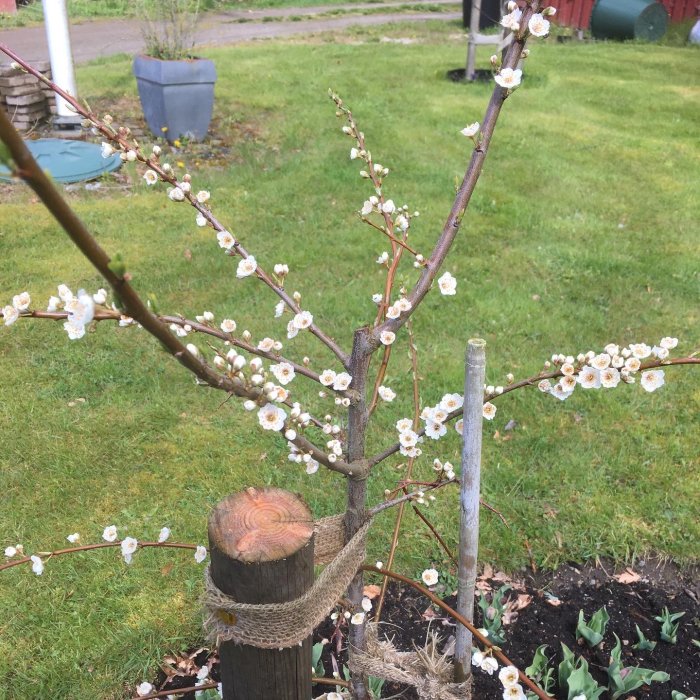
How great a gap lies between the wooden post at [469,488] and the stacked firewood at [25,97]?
245 inches

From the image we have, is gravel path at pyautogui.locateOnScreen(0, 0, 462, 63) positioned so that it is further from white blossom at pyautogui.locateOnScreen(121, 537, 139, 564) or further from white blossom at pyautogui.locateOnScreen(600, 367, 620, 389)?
white blossom at pyautogui.locateOnScreen(600, 367, 620, 389)

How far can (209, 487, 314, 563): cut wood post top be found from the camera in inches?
51.3

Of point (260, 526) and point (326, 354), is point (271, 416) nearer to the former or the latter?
point (260, 526)

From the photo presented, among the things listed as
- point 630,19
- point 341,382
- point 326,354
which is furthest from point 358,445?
point 630,19

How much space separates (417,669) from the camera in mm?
1800

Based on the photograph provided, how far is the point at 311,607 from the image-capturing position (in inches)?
55.1

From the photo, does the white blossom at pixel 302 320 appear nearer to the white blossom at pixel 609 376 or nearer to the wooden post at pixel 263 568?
the wooden post at pixel 263 568

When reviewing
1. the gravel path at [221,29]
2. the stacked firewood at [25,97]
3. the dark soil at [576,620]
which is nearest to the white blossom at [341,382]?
the dark soil at [576,620]

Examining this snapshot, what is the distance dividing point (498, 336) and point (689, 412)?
3.58 feet

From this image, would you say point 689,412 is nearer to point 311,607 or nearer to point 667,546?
point 667,546

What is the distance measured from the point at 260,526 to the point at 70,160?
5540 mm

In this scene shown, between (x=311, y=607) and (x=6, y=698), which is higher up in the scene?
(x=311, y=607)

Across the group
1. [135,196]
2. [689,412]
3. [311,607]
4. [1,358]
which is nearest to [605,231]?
[689,412]

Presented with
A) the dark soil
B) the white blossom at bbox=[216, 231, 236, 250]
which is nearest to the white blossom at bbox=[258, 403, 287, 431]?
the white blossom at bbox=[216, 231, 236, 250]
